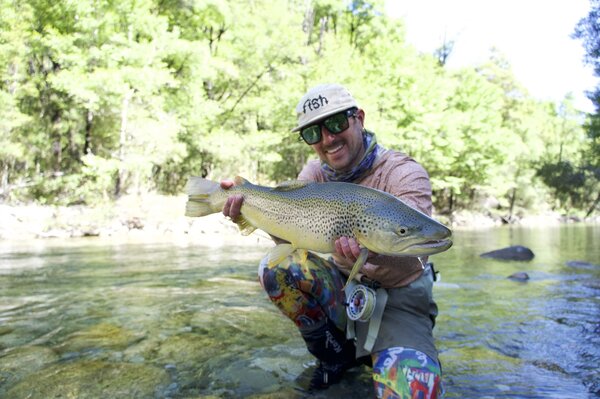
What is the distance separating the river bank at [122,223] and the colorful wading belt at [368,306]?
40.8ft

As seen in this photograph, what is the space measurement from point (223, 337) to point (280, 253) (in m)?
1.94

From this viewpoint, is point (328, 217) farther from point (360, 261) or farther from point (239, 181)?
point (239, 181)

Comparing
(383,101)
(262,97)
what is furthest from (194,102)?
(383,101)

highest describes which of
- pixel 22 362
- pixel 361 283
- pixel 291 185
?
pixel 291 185

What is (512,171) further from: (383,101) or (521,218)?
(383,101)

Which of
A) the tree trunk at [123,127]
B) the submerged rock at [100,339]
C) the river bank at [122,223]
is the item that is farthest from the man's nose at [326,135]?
the tree trunk at [123,127]

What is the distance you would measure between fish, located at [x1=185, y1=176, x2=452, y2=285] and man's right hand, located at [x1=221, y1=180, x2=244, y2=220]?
3 cm

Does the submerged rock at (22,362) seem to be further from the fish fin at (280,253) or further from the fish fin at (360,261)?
the fish fin at (360,261)

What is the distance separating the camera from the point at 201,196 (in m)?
3.54

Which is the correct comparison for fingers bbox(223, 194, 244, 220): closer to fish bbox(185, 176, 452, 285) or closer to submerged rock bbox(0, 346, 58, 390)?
fish bbox(185, 176, 452, 285)

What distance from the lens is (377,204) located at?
260 cm

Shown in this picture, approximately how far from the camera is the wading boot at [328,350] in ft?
11.6

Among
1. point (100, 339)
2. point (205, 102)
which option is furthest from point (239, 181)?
point (205, 102)

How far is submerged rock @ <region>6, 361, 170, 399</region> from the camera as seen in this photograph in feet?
10.7
